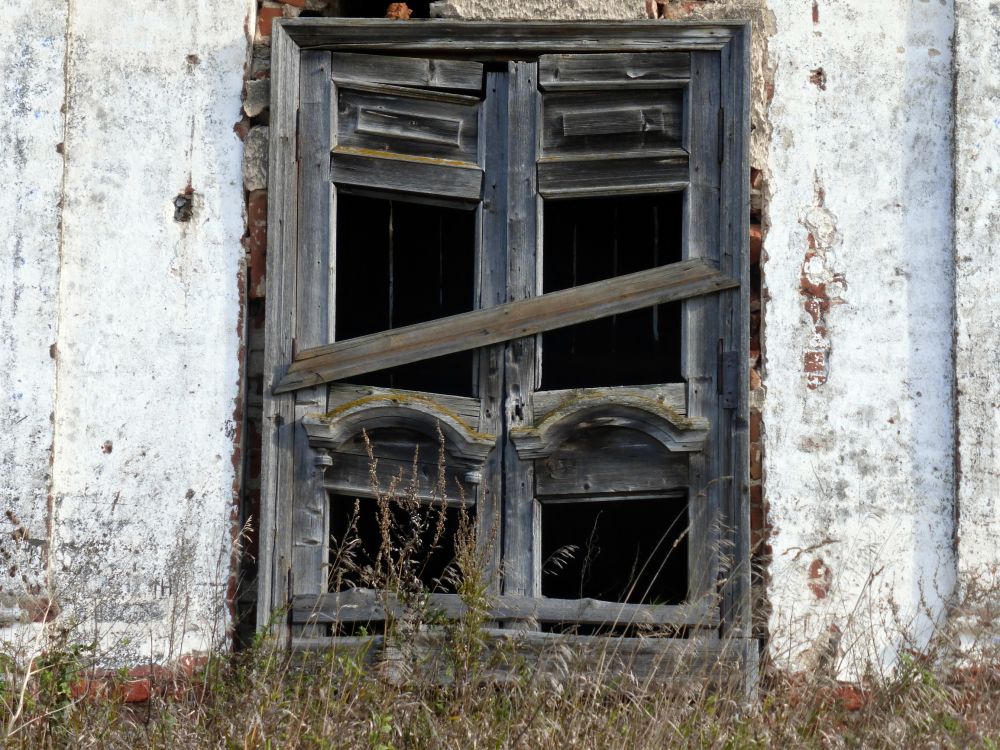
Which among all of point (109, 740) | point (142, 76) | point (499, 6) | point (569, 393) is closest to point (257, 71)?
point (142, 76)

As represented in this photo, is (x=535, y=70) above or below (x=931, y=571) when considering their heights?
above

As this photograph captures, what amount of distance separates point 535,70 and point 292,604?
2.14m

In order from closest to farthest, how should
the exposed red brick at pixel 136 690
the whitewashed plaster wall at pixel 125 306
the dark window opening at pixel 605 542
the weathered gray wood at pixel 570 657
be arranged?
the weathered gray wood at pixel 570 657, the exposed red brick at pixel 136 690, the whitewashed plaster wall at pixel 125 306, the dark window opening at pixel 605 542

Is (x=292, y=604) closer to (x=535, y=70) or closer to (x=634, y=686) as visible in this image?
(x=634, y=686)

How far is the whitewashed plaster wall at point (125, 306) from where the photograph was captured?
4.20 m

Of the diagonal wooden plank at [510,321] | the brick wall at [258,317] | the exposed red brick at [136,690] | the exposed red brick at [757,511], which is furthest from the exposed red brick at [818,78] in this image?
the exposed red brick at [136,690]

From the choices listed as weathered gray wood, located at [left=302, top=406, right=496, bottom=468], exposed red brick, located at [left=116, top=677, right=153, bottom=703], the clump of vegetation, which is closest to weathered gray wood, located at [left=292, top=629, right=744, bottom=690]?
the clump of vegetation

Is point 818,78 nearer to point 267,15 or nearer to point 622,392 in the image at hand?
point 622,392

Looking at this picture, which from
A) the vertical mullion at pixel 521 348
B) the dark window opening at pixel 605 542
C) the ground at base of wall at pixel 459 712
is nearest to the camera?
the ground at base of wall at pixel 459 712

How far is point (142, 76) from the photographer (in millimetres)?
4344

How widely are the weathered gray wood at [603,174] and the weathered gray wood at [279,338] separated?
935 millimetres

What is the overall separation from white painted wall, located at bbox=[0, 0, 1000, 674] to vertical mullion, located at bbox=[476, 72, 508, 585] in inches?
15.9

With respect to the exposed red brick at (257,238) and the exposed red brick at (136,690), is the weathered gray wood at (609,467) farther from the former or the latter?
the exposed red brick at (136,690)

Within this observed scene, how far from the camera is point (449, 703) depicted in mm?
3561
